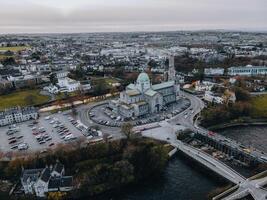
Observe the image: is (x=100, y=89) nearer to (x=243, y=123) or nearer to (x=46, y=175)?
(x=243, y=123)

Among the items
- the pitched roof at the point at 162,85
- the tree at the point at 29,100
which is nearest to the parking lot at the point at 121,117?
the pitched roof at the point at 162,85

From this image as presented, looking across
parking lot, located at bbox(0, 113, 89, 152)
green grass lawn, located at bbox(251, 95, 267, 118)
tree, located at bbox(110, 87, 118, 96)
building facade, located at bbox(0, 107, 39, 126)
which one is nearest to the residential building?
green grass lawn, located at bbox(251, 95, 267, 118)

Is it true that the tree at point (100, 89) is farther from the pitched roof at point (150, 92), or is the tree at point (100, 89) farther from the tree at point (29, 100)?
the pitched roof at point (150, 92)

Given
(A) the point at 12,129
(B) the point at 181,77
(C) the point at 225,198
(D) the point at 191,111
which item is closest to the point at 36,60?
(B) the point at 181,77

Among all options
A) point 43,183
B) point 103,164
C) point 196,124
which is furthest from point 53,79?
point 43,183

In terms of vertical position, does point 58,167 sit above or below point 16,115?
below

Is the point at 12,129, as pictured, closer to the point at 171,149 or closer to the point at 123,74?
the point at 171,149

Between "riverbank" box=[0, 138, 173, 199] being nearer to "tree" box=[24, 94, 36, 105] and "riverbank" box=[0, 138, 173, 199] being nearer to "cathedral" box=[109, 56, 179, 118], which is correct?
"cathedral" box=[109, 56, 179, 118]
